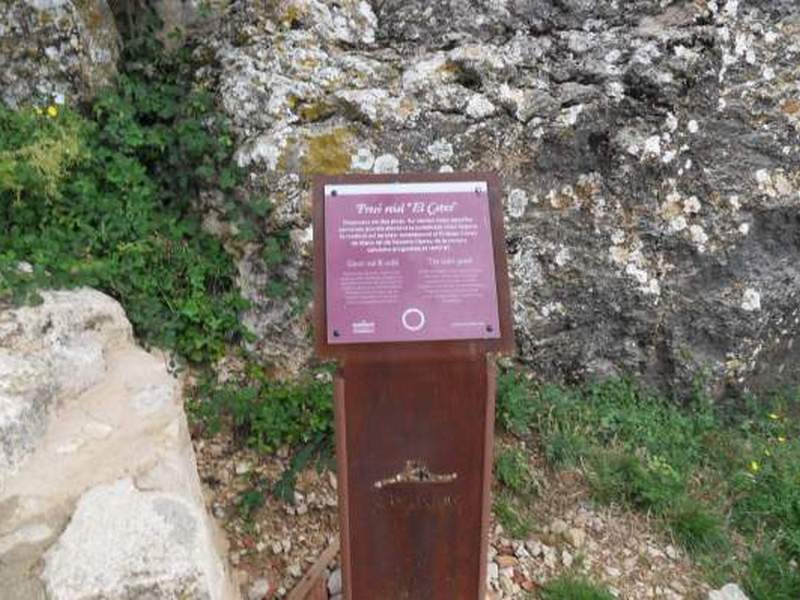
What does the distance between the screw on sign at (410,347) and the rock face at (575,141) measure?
1.32 metres

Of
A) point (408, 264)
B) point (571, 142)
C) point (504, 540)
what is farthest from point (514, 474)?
point (571, 142)

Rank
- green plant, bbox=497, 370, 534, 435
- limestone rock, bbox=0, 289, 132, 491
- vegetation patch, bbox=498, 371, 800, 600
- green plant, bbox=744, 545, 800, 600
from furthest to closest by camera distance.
→ green plant, bbox=497, 370, 534, 435 < vegetation patch, bbox=498, 371, 800, 600 < green plant, bbox=744, 545, 800, 600 < limestone rock, bbox=0, 289, 132, 491

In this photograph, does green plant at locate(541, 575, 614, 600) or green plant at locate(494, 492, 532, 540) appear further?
green plant at locate(494, 492, 532, 540)

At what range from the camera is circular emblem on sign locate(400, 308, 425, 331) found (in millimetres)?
2053

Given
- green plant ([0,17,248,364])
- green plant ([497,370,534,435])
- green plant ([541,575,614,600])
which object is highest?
green plant ([0,17,248,364])

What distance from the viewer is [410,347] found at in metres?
2.07

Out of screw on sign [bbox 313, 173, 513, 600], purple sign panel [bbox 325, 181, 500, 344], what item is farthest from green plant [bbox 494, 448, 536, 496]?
purple sign panel [bbox 325, 181, 500, 344]

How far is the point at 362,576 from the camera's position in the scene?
2277 mm

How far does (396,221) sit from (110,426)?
1.14 metres

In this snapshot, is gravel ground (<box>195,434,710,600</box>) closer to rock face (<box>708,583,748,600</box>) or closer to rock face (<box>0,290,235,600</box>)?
rock face (<box>708,583,748,600</box>)

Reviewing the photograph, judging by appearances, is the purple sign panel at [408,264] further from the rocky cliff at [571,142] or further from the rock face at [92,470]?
the rocky cliff at [571,142]

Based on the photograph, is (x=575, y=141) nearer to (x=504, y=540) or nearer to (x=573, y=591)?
(x=504, y=540)

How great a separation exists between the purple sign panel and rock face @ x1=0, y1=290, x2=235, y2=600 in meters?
0.67

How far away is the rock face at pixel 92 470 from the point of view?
5.86 ft
